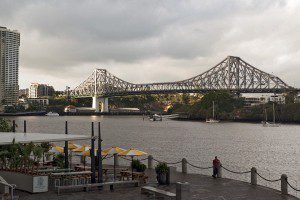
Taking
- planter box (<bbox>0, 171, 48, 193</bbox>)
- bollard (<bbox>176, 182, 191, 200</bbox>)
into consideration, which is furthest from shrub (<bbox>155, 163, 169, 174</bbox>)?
planter box (<bbox>0, 171, 48, 193</bbox>)

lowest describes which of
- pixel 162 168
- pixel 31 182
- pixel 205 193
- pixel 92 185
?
pixel 205 193

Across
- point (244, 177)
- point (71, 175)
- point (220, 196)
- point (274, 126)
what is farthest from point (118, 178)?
point (274, 126)

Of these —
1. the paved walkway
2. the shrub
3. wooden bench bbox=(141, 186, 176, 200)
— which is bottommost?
the paved walkway

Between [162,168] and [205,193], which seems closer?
[205,193]

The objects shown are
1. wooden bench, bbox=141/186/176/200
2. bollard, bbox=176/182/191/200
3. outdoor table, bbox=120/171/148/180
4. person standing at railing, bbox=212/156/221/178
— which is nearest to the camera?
bollard, bbox=176/182/191/200

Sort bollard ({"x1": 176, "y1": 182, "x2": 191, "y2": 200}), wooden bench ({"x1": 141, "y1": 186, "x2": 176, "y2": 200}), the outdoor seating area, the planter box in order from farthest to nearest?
the outdoor seating area
the planter box
wooden bench ({"x1": 141, "y1": 186, "x2": 176, "y2": 200})
bollard ({"x1": 176, "y1": 182, "x2": 191, "y2": 200})

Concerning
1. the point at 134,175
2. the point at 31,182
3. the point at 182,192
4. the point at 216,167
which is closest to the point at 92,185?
the point at 31,182

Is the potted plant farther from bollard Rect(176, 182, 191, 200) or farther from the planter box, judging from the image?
the planter box

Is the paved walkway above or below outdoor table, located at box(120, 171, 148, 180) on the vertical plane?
below

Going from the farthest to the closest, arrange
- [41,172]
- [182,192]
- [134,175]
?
[134,175], [41,172], [182,192]

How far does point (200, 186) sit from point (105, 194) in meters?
5.97

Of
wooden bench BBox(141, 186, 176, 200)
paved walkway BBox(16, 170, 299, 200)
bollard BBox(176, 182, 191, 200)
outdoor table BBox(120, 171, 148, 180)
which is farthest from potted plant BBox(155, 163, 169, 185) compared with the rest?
bollard BBox(176, 182, 191, 200)

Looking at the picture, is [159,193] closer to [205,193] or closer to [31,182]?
[205,193]

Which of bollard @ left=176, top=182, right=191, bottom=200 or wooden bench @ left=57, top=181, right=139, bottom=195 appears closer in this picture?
bollard @ left=176, top=182, right=191, bottom=200
